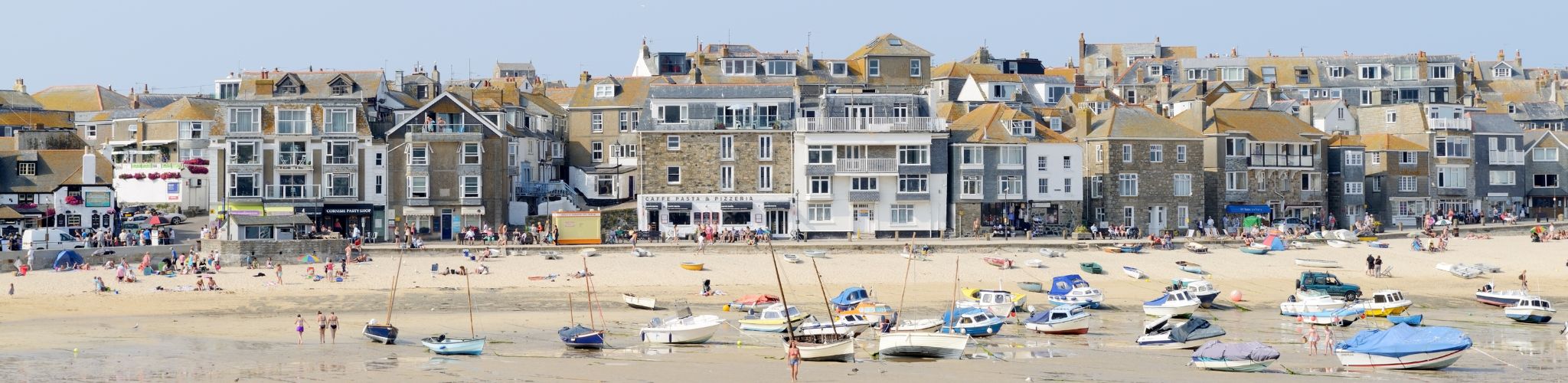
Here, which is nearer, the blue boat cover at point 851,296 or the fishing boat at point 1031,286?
the blue boat cover at point 851,296

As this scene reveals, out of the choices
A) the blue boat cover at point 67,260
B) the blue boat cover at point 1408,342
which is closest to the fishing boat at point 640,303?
the blue boat cover at point 67,260

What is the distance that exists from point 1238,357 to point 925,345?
6.82m

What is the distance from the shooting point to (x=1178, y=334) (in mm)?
39969

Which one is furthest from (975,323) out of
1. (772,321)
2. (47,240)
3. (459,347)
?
(47,240)

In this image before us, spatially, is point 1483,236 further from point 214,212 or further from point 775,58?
point 214,212

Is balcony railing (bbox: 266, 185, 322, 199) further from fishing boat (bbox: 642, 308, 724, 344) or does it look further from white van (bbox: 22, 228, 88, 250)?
fishing boat (bbox: 642, 308, 724, 344)

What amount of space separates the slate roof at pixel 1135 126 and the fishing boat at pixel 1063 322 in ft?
88.5

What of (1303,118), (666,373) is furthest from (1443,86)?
(666,373)

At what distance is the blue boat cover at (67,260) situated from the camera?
54431 mm

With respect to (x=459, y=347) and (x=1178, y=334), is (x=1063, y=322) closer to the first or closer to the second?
(x=1178, y=334)

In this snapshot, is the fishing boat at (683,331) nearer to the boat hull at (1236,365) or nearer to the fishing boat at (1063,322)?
the fishing boat at (1063,322)

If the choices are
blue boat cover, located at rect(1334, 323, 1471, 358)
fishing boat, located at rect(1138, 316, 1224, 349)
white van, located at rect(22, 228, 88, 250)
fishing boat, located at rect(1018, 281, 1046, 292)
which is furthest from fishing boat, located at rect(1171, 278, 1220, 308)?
white van, located at rect(22, 228, 88, 250)

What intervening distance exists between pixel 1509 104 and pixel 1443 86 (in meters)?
5.74

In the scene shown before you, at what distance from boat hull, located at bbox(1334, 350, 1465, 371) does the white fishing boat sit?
8.44 meters
